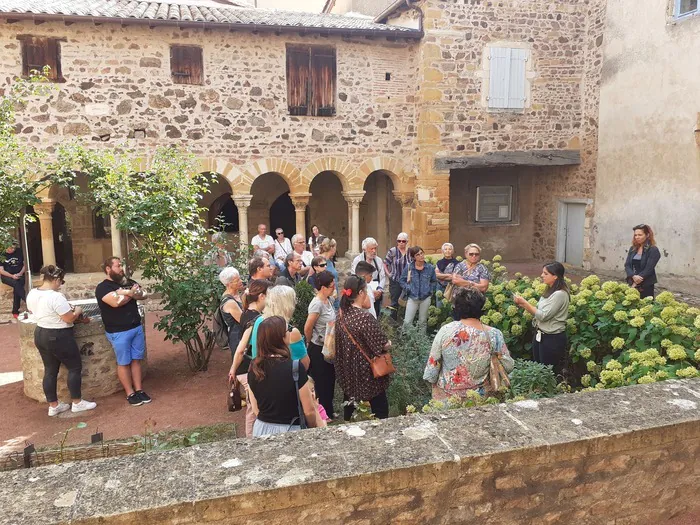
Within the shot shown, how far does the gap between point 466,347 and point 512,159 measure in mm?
9286

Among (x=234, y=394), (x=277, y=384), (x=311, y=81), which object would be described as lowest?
(x=234, y=394)

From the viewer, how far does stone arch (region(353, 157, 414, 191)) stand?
11680mm

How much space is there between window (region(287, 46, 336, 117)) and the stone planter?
6652 millimetres

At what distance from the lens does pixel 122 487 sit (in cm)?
203

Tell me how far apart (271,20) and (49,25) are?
3948 mm

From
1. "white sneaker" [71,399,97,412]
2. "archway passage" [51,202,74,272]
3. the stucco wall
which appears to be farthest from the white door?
"archway passage" [51,202,74,272]

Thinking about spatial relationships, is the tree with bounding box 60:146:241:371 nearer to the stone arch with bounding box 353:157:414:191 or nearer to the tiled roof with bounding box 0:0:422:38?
the tiled roof with bounding box 0:0:422:38

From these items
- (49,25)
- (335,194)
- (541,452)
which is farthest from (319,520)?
(335,194)

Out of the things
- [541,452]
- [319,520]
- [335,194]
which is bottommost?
→ [319,520]

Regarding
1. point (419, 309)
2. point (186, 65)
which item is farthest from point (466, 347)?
point (186, 65)

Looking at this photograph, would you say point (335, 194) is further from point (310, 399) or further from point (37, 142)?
point (310, 399)

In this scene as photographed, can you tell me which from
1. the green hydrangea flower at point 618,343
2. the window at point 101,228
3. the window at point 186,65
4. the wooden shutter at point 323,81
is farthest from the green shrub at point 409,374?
the window at point 101,228

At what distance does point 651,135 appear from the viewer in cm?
1061

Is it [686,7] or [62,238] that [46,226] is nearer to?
[62,238]
